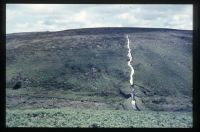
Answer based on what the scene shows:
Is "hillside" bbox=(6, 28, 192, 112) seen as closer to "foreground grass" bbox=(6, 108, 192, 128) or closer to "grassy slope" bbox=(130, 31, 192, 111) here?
"grassy slope" bbox=(130, 31, 192, 111)

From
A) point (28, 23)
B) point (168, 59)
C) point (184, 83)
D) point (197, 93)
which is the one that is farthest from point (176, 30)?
point (197, 93)

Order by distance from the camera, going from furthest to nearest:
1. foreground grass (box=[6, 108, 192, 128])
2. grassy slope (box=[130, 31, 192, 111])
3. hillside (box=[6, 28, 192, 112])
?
grassy slope (box=[130, 31, 192, 111]) → hillside (box=[6, 28, 192, 112]) → foreground grass (box=[6, 108, 192, 128])

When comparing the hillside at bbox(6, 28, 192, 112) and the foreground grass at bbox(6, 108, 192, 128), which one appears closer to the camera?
the foreground grass at bbox(6, 108, 192, 128)

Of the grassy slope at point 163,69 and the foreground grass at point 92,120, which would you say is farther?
the grassy slope at point 163,69

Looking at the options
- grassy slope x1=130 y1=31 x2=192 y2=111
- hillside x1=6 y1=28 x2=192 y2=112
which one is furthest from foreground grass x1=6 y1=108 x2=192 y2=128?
grassy slope x1=130 y1=31 x2=192 y2=111

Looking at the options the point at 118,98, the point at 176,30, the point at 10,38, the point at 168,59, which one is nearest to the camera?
the point at 118,98

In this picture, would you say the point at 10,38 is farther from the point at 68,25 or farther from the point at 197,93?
the point at 197,93

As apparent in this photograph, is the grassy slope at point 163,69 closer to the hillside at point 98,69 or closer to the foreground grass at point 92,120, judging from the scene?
the hillside at point 98,69

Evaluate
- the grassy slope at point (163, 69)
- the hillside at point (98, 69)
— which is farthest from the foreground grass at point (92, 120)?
the grassy slope at point (163, 69)
